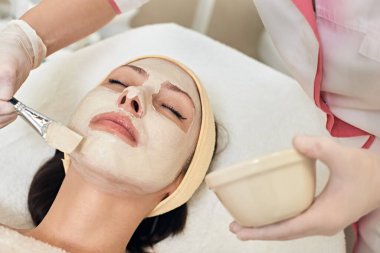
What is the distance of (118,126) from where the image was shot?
1.19 m

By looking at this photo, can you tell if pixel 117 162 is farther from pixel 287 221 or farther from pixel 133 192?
pixel 287 221

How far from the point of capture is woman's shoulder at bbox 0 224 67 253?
1136 millimetres

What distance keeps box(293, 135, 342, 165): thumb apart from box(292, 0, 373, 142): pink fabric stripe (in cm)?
41

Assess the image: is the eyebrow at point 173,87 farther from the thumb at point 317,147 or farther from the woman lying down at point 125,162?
the thumb at point 317,147

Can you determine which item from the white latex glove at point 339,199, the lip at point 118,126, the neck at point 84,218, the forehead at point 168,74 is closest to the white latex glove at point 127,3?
the forehead at point 168,74

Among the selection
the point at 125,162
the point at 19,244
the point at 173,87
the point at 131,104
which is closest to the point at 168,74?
the point at 173,87

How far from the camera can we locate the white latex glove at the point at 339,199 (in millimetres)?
850

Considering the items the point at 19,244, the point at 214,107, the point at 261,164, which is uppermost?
the point at 261,164

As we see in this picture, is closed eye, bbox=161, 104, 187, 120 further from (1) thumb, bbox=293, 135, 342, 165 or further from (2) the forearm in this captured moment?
(1) thumb, bbox=293, 135, 342, 165

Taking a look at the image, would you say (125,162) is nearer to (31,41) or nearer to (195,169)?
(195,169)

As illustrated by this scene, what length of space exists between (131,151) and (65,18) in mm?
449

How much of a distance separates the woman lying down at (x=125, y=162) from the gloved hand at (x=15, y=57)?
0.52ft

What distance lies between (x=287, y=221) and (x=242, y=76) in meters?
1.00

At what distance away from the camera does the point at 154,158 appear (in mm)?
1209
